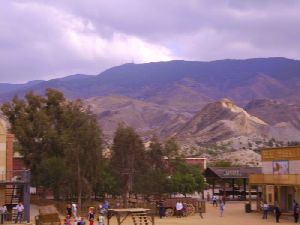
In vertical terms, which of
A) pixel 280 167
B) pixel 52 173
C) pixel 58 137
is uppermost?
pixel 58 137

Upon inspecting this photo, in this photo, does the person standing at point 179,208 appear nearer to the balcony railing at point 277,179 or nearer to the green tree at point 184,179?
the balcony railing at point 277,179

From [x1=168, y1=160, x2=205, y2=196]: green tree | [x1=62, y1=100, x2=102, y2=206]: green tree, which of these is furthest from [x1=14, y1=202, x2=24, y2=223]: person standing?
[x1=168, y1=160, x2=205, y2=196]: green tree

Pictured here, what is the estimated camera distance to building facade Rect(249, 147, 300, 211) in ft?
152

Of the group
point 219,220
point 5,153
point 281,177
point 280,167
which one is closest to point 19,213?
point 5,153

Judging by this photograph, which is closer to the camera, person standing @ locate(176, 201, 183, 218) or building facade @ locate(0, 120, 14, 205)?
building facade @ locate(0, 120, 14, 205)

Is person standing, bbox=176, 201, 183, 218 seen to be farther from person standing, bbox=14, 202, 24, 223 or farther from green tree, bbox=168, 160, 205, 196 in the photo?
person standing, bbox=14, 202, 24, 223

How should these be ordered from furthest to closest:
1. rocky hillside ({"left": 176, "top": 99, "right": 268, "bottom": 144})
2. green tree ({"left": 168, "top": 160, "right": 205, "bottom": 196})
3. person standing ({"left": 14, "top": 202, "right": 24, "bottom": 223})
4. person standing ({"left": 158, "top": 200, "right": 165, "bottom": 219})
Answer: rocky hillside ({"left": 176, "top": 99, "right": 268, "bottom": 144})
green tree ({"left": 168, "top": 160, "right": 205, "bottom": 196})
person standing ({"left": 158, "top": 200, "right": 165, "bottom": 219})
person standing ({"left": 14, "top": 202, "right": 24, "bottom": 223})

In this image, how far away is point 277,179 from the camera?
4747cm

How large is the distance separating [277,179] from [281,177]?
83cm

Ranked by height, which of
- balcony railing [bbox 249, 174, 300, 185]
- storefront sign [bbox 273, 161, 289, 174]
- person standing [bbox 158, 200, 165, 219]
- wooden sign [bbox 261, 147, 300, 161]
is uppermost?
wooden sign [bbox 261, 147, 300, 161]

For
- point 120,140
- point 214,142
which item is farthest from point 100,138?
point 214,142

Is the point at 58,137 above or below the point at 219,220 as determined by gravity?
above

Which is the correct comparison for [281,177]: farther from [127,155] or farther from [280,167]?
[127,155]

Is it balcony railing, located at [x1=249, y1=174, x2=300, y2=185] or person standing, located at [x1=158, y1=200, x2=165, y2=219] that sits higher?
balcony railing, located at [x1=249, y1=174, x2=300, y2=185]
